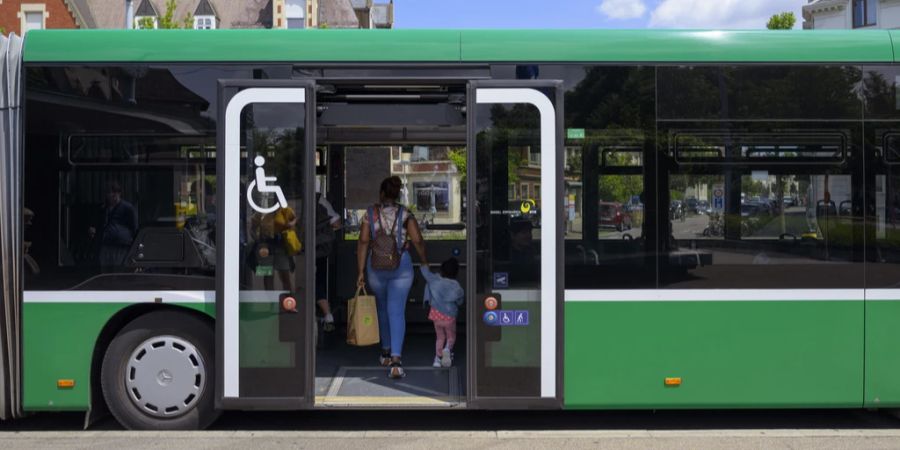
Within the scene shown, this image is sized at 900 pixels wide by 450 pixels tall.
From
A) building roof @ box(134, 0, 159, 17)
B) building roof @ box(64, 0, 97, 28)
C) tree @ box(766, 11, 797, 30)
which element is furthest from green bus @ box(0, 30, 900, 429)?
building roof @ box(134, 0, 159, 17)

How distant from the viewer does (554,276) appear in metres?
6.29

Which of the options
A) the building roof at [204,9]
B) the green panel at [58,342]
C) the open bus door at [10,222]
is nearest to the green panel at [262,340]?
the green panel at [58,342]

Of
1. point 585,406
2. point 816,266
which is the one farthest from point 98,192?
point 816,266

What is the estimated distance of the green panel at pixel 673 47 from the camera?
20.9ft

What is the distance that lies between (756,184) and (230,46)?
407cm

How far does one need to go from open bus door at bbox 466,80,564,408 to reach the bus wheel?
2.04 metres

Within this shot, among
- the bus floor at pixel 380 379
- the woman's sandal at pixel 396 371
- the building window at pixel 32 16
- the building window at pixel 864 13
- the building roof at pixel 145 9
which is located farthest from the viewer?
the building roof at pixel 145 9

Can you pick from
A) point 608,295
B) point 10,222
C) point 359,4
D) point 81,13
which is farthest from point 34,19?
point 359,4

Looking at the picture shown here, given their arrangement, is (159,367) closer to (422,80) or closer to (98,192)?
(98,192)

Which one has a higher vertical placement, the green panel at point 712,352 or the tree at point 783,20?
the tree at point 783,20

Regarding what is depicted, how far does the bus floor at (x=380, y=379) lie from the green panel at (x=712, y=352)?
43.3 inches

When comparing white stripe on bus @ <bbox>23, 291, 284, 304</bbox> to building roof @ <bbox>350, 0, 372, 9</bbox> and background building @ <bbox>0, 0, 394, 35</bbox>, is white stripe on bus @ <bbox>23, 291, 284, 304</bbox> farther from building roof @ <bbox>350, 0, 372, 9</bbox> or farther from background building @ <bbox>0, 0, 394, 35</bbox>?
building roof @ <bbox>350, 0, 372, 9</bbox>

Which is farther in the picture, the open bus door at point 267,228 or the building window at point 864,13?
the building window at point 864,13

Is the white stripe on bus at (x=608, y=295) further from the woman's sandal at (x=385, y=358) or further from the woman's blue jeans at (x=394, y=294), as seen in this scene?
the woman's sandal at (x=385, y=358)
